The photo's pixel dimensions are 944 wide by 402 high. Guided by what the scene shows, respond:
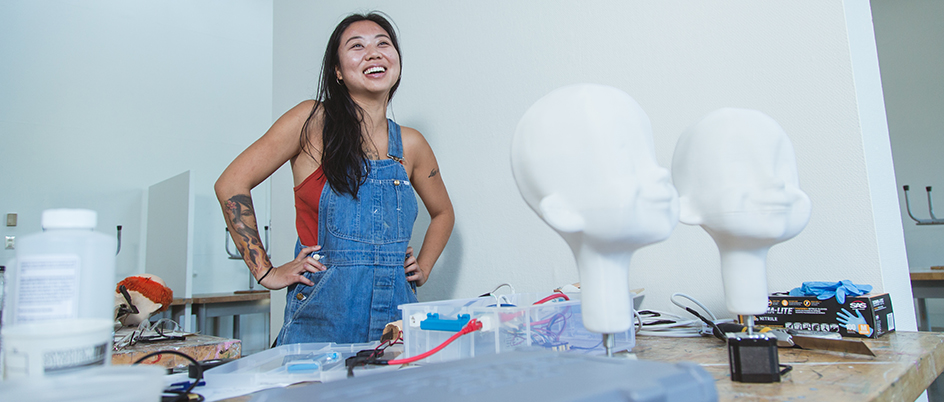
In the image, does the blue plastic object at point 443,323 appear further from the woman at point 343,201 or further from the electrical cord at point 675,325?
the woman at point 343,201

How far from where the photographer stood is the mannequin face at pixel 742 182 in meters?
0.52

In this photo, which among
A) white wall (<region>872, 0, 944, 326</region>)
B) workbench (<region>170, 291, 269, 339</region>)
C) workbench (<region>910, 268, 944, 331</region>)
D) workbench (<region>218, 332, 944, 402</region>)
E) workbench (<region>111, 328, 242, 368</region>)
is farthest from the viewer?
white wall (<region>872, 0, 944, 326</region>)

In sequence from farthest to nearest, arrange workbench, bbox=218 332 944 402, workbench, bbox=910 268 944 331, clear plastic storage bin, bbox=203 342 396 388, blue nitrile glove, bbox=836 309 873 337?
1. workbench, bbox=910 268 944 331
2. blue nitrile glove, bbox=836 309 873 337
3. clear plastic storage bin, bbox=203 342 396 388
4. workbench, bbox=218 332 944 402

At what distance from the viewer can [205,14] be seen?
4.06m

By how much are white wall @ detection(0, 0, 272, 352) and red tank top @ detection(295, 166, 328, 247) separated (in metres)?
3.10

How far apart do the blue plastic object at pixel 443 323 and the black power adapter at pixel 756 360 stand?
0.29 metres

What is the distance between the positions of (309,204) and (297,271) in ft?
0.49

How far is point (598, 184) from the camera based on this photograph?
17.1 inches

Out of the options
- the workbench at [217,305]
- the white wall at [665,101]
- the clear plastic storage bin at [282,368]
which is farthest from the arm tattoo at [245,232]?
the workbench at [217,305]

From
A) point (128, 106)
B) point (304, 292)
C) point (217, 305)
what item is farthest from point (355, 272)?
point (128, 106)

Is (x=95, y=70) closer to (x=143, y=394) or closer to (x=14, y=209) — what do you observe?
(x=14, y=209)

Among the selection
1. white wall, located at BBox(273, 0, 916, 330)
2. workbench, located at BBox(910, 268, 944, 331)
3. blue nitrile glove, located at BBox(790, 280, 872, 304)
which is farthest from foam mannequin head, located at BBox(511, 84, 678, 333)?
workbench, located at BBox(910, 268, 944, 331)

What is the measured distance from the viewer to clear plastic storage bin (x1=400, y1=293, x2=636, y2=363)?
63cm

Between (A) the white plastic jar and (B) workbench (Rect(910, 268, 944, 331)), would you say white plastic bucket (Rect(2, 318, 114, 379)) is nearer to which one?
(A) the white plastic jar
